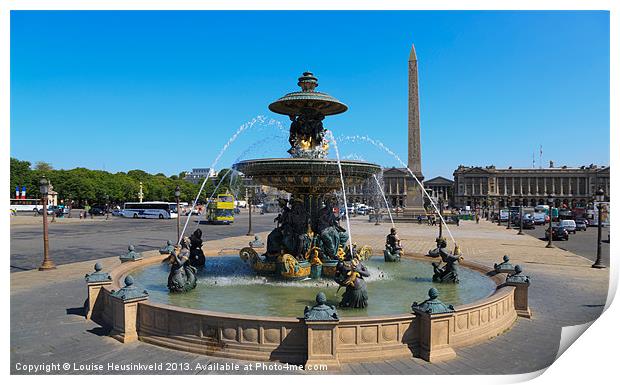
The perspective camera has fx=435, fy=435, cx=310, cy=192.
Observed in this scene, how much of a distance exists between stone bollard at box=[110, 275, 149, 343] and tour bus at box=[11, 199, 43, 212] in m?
71.7

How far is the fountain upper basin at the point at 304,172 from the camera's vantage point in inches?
448

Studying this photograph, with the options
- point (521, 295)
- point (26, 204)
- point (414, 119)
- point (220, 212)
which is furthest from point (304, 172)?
point (26, 204)

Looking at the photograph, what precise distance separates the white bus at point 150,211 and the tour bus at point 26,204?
19.1 meters

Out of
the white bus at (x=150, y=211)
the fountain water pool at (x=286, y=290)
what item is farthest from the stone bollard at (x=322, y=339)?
the white bus at (x=150, y=211)

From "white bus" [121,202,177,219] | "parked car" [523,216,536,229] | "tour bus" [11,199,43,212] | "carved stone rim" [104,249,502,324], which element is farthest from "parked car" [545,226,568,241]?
"tour bus" [11,199,43,212]

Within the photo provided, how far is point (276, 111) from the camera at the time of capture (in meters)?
14.0

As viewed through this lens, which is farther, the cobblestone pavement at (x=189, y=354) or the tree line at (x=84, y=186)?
the tree line at (x=84, y=186)

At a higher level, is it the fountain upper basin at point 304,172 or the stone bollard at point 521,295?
the fountain upper basin at point 304,172

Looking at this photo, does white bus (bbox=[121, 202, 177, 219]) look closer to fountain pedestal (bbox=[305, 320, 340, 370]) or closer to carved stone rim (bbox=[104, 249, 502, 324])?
carved stone rim (bbox=[104, 249, 502, 324])

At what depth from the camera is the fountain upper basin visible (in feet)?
37.3

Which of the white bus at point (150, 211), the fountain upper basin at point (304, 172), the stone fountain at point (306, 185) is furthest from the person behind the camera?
the white bus at point (150, 211)

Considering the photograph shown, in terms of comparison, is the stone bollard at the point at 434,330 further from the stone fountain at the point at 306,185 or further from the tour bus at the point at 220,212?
the tour bus at the point at 220,212

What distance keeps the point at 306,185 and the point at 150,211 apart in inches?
2060
